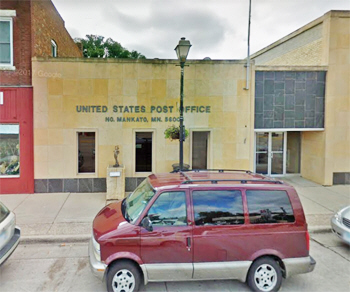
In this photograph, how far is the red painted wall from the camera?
8.52 metres

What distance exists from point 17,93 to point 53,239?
5699 millimetres

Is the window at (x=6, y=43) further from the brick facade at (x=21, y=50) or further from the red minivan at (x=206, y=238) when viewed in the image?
the red minivan at (x=206, y=238)

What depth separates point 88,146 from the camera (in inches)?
357

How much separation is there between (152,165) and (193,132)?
2.00 m

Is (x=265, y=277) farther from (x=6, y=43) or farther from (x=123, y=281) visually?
(x=6, y=43)

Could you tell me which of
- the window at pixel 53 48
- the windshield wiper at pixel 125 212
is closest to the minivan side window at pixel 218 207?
the windshield wiper at pixel 125 212

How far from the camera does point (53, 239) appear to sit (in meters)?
5.45

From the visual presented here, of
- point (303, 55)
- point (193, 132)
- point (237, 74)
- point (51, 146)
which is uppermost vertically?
point (303, 55)

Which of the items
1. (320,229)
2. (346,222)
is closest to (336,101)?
(320,229)

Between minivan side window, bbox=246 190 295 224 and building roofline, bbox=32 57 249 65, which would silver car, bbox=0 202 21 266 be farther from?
building roofline, bbox=32 57 249 65

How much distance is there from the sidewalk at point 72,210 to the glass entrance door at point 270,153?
1662 mm

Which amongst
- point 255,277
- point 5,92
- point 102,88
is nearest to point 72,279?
point 255,277

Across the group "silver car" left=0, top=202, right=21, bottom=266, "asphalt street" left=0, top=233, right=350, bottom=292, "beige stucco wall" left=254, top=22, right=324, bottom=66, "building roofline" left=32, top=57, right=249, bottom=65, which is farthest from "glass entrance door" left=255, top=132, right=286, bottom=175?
"silver car" left=0, top=202, right=21, bottom=266

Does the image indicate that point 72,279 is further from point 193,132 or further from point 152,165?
point 193,132
